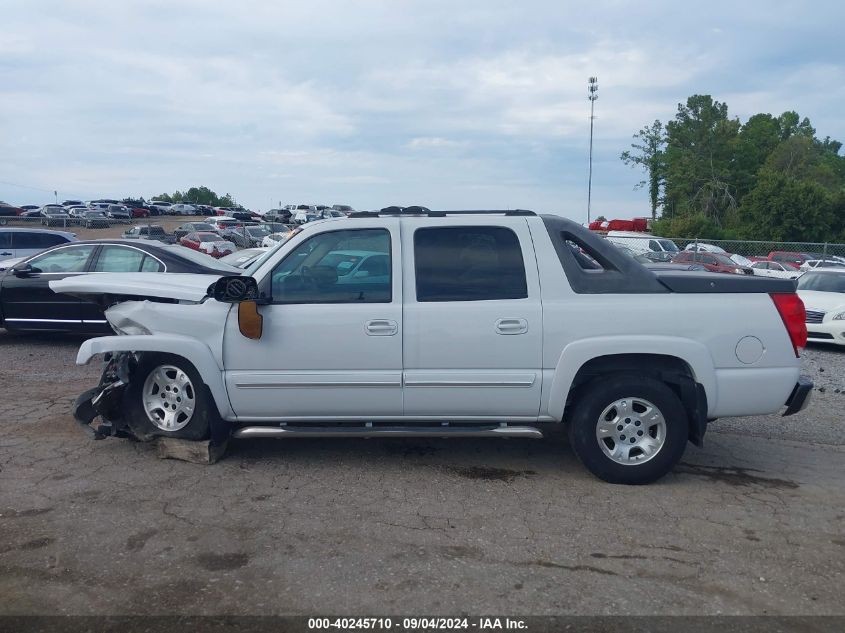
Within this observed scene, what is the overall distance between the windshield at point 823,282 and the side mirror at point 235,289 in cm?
1132

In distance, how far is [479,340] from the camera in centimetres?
542

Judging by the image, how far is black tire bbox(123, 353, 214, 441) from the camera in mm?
5738

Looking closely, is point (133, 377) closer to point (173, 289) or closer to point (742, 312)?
point (173, 289)

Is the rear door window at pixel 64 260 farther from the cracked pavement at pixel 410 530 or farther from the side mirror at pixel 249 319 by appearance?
the side mirror at pixel 249 319

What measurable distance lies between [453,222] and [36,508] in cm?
331

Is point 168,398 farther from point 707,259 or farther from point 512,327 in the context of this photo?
point 707,259

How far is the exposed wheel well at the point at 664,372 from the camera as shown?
5441mm

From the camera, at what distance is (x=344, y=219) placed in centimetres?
584

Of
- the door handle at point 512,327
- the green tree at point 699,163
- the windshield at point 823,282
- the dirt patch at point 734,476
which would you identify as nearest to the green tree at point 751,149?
the green tree at point 699,163

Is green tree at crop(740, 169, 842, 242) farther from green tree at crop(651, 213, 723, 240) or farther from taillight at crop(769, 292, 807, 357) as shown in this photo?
taillight at crop(769, 292, 807, 357)

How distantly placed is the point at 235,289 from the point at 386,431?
1431mm

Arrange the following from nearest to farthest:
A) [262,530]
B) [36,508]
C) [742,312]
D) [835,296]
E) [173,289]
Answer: [262,530], [36,508], [742,312], [173,289], [835,296]

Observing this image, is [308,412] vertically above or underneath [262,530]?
above

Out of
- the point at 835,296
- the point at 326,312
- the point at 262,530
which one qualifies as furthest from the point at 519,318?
the point at 835,296
